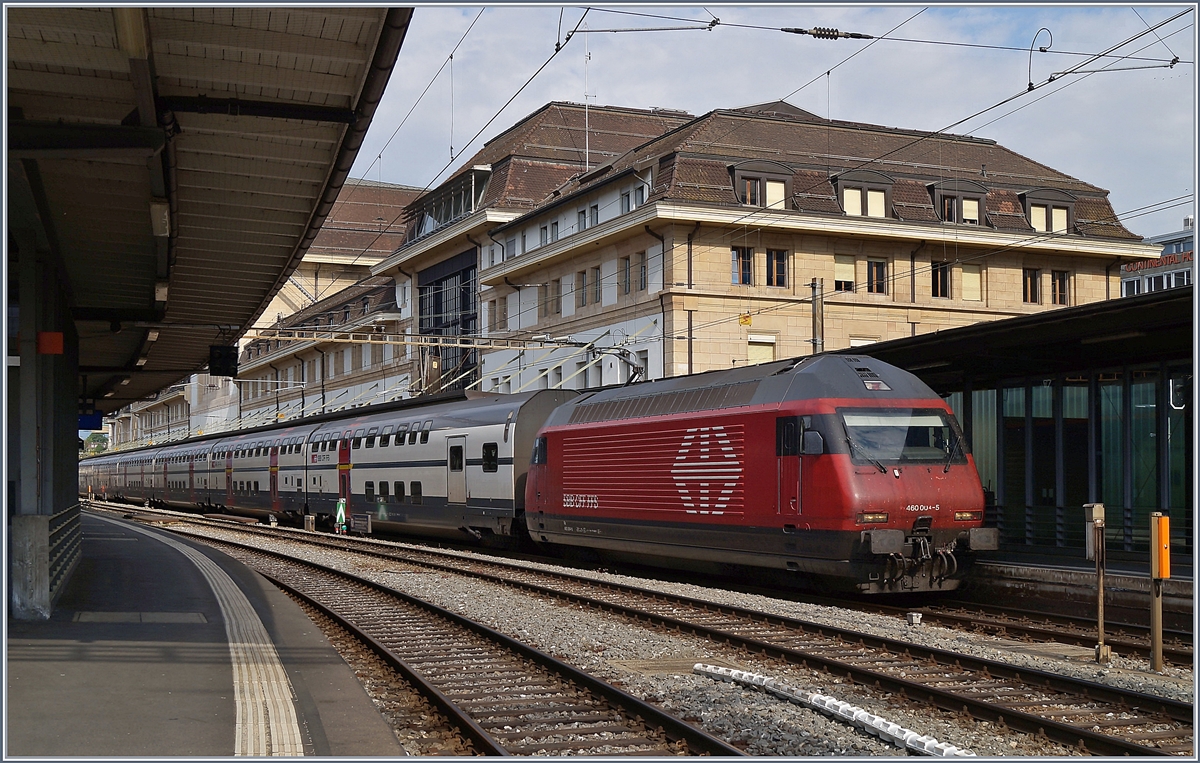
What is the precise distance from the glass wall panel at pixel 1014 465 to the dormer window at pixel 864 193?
23267 mm

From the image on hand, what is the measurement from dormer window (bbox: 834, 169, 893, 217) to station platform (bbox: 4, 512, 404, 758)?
30.9m

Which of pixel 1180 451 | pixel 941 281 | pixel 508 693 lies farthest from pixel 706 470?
pixel 941 281

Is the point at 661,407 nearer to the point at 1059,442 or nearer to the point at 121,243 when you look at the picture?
the point at 1059,442

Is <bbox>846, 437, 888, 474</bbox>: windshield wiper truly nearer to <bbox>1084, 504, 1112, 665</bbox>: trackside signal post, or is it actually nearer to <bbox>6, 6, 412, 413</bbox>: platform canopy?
<bbox>1084, 504, 1112, 665</bbox>: trackside signal post

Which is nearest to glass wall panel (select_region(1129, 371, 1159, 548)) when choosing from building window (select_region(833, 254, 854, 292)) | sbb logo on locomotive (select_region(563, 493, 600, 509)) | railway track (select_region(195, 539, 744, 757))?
sbb logo on locomotive (select_region(563, 493, 600, 509))

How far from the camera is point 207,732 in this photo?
314 inches

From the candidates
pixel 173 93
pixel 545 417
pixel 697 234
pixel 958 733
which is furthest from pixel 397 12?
pixel 697 234

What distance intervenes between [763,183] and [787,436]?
1076 inches

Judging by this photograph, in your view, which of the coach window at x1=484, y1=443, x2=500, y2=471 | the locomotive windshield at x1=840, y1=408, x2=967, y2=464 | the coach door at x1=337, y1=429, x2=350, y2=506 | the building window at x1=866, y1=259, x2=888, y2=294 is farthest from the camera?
the building window at x1=866, y1=259, x2=888, y2=294

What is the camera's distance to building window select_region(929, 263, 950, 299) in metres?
44.6

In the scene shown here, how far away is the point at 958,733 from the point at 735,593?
8772mm

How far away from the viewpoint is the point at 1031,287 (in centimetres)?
4575

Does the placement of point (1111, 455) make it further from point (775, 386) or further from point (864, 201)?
point (864, 201)

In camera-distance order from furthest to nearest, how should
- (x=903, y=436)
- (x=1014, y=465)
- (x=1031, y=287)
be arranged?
(x=1031, y=287) < (x=1014, y=465) < (x=903, y=436)
